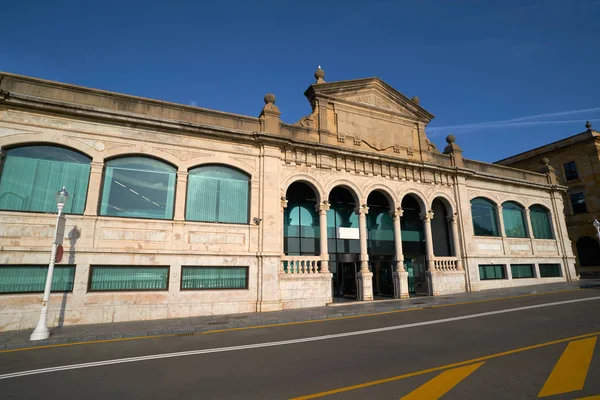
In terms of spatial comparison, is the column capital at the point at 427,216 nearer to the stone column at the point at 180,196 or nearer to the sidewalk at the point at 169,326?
the sidewalk at the point at 169,326

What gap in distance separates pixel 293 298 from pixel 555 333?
364 inches

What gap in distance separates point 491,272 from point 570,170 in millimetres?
18581

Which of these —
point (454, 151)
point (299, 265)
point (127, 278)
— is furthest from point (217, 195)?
point (454, 151)

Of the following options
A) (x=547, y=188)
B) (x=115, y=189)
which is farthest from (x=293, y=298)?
(x=547, y=188)

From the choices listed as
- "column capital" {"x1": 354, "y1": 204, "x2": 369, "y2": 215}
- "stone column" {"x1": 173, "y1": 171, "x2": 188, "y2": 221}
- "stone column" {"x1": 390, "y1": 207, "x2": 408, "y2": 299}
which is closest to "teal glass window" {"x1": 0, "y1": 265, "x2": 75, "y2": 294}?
"stone column" {"x1": 173, "y1": 171, "x2": 188, "y2": 221}

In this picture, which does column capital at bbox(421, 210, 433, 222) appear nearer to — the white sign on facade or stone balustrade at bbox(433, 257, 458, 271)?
stone balustrade at bbox(433, 257, 458, 271)

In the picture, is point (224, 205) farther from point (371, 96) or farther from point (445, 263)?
point (445, 263)

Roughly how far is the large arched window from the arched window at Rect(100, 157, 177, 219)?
833 millimetres

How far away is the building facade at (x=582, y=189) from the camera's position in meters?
28.6

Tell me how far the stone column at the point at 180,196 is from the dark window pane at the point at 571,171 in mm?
35350

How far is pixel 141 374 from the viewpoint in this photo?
5.54m

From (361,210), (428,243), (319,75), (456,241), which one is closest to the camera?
A: (361,210)

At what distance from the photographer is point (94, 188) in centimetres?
1210

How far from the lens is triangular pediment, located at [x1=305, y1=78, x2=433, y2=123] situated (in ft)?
57.6
